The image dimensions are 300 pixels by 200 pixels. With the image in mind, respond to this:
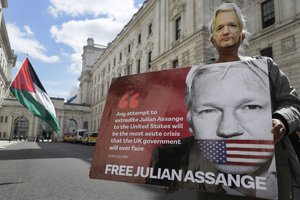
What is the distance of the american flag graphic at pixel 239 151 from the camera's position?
1571mm

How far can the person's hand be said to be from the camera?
154 cm

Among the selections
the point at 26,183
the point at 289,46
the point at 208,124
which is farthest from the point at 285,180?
the point at 289,46

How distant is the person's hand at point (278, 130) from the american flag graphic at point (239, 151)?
0.04m

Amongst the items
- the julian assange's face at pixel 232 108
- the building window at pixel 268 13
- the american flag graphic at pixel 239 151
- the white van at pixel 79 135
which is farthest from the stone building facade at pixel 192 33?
the white van at pixel 79 135

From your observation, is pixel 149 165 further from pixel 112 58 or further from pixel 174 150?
pixel 112 58

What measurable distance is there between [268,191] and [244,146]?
252mm

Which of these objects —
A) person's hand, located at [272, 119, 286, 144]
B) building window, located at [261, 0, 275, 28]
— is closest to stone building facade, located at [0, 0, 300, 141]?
building window, located at [261, 0, 275, 28]

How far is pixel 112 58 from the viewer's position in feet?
162

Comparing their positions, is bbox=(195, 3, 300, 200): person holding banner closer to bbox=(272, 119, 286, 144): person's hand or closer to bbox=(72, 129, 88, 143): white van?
bbox=(272, 119, 286, 144): person's hand

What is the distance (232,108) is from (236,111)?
28mm

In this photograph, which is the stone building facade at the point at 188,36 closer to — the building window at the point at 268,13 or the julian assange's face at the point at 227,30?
the building window at the point at 268,13

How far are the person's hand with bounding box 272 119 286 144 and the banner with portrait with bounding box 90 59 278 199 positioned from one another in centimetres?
3

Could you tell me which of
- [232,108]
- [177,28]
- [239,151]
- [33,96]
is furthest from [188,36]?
[239,151]

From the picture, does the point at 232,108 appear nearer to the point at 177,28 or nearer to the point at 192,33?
the point at 192,33
